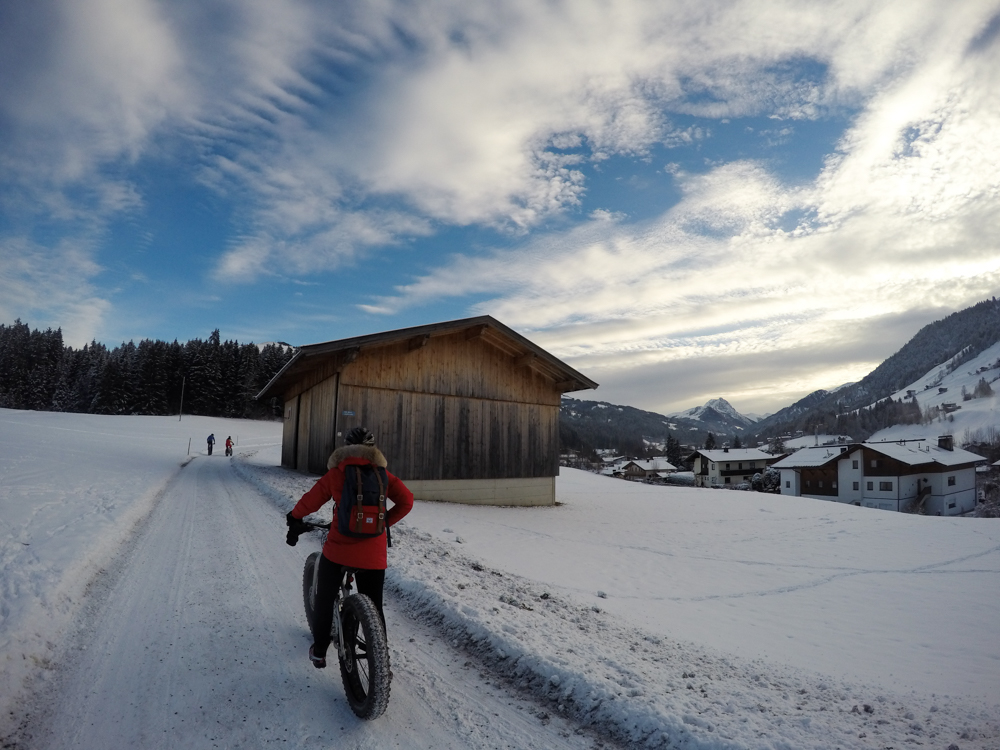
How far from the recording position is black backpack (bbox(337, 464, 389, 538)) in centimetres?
377

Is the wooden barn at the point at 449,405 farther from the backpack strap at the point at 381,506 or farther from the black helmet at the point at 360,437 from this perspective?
the backpack strap at the point at 381,506

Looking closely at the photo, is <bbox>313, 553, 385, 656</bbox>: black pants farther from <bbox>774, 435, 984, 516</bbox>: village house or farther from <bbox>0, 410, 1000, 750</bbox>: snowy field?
<bbox>774, 435, 984, 516</bbox>: village house

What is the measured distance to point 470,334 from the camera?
18984mm

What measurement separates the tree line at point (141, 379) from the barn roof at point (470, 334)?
63319 mm

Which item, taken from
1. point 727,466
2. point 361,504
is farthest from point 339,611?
point 727,466

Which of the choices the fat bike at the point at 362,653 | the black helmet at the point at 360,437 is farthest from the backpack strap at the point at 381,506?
the fat bike at the point at 362,653

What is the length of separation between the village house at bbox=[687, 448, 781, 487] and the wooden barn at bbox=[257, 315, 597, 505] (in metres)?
72.2

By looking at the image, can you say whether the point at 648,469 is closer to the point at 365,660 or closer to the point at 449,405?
the point at 449,405

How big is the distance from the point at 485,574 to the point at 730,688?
4003 mm

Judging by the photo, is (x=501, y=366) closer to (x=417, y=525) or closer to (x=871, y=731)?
(x=417, y=525)

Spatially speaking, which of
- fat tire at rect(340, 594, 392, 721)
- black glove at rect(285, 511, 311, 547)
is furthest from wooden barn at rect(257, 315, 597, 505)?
fat tire at rect(340, 594, 392, 721)

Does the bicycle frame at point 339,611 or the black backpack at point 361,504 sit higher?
the black backpack at point 361,504

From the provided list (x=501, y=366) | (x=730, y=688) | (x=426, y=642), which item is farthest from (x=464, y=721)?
(x=501, y=366)

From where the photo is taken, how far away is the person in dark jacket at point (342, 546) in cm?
383
